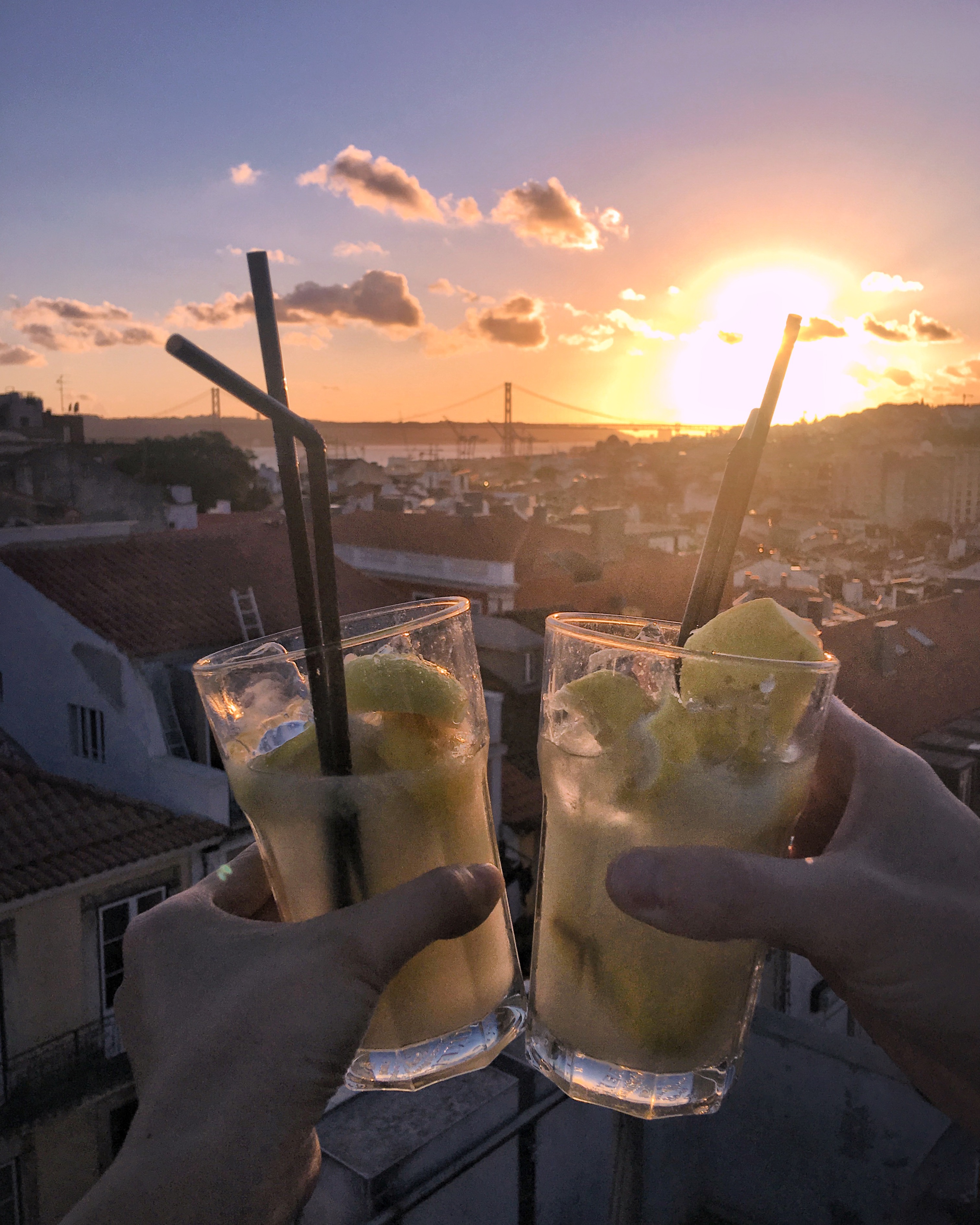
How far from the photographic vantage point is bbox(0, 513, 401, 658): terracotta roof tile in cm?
674

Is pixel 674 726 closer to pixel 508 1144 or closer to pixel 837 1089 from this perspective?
pixel 508 1144

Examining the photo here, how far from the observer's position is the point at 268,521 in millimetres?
10773

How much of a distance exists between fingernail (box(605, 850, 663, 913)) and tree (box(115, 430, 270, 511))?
600 inches

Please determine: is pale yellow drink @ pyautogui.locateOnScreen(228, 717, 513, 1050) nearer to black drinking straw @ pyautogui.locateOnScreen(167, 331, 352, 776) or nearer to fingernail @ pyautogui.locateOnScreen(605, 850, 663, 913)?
black drinking straw @ pyautogui.locateOnScreen(167, 331, 352, 776)

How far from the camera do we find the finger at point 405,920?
3.09 ft

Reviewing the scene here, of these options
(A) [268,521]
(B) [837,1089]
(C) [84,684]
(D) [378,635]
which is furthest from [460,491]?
(D) [378,635]

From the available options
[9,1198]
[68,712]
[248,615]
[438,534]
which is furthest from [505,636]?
[9,1198]

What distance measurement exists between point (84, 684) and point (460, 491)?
834 cm

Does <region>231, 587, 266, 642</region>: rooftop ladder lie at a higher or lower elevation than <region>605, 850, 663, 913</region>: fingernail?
lower

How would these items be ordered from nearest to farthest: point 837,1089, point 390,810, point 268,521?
1. point 390,810
2. point 837,1089
3. point 268,521

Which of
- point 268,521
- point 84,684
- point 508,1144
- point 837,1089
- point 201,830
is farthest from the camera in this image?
point 268,521

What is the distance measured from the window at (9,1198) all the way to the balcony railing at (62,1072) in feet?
1.07

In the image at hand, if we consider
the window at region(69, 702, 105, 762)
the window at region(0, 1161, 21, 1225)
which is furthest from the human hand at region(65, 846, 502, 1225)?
the window at region(69, 702, 105, 762)

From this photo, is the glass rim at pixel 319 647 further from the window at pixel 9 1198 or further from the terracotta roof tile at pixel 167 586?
the window at pixel 9 1198
